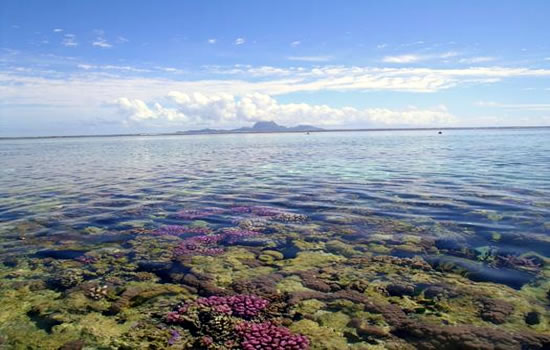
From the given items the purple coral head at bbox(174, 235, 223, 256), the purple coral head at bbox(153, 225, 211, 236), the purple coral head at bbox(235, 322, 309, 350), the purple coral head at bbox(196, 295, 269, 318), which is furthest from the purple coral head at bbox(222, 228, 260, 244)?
the purple coral head at bbox(235, 322, 309, 350)

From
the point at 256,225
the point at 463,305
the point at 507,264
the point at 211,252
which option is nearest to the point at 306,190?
Answer: the point at 256,225

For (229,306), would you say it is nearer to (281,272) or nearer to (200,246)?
(281,272)

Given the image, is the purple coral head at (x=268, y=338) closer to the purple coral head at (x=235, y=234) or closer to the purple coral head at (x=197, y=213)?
the purple coral head at (x=235, y=234)

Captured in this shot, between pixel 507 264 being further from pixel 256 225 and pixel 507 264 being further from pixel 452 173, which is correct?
pixel 452 173

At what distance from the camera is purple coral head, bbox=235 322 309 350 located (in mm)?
7160

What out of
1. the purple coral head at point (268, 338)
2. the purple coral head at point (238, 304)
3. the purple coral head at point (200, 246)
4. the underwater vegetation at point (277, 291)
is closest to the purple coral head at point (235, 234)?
the underwater vegetation at point (277, 291)

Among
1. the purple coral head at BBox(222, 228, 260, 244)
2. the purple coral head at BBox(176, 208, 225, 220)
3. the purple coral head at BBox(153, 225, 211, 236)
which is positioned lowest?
the purple coral head at BBox(222, 228, 260, 244)

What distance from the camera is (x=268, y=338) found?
735cm

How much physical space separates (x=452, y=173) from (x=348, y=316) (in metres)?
26.5

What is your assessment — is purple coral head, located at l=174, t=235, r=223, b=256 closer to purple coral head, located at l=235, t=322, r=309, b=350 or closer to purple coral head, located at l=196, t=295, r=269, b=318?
purple coral head, located at l=196, t=295, r=269, b=318

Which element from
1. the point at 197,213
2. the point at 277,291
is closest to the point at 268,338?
the point at 277,291

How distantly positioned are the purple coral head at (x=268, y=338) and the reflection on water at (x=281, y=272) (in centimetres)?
Answer: 3

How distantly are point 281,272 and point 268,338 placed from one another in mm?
3680

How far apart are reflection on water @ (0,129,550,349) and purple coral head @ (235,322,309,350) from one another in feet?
0.11
